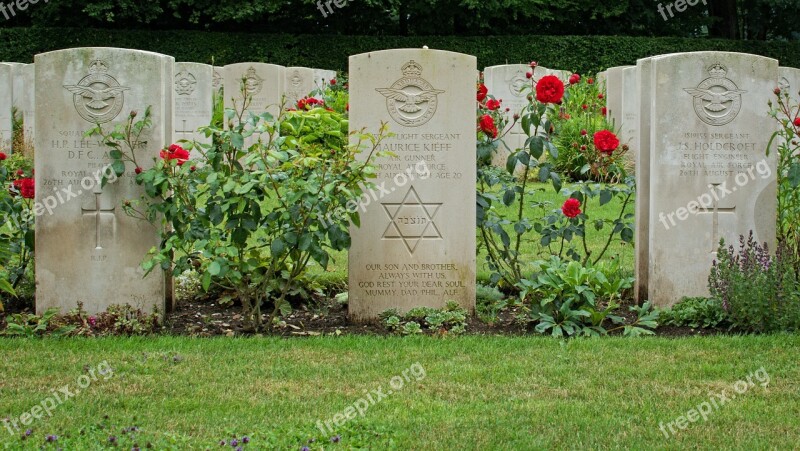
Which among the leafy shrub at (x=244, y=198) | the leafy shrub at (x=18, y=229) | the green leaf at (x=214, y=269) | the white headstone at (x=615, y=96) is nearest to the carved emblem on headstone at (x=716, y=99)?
the leafy shrub at (x=244, y=198)

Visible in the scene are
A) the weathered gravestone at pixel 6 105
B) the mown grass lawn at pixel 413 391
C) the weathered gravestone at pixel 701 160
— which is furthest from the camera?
the weathered gravestone at pixel 6 105

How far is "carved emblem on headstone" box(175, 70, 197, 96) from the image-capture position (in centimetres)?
1545

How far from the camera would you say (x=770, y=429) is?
427 cm

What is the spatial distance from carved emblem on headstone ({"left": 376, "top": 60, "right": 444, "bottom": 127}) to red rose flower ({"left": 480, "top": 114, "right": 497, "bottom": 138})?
340mm

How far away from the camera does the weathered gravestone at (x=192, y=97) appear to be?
15.4 m

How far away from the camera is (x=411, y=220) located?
→ 646cm

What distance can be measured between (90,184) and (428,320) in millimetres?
2241

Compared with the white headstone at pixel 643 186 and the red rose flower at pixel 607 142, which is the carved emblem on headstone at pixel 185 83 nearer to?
the white headstone at pixel 643 186

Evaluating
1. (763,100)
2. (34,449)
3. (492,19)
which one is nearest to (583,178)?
(763,100)

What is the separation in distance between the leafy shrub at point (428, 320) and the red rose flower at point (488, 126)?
1126 millimetres

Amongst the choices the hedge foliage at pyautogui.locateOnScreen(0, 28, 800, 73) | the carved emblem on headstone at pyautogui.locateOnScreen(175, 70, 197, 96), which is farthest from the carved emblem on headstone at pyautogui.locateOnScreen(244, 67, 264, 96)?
the hedge foliage at pyautogui.locateOnScreen(0, 28, 800, 73)

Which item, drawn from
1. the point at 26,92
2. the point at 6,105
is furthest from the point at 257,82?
the point at 6,105

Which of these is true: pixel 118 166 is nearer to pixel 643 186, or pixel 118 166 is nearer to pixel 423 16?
pixel 643 186

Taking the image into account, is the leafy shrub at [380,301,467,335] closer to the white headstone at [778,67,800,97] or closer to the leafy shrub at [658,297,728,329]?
the leafy shrub at [658,297,728,329]
